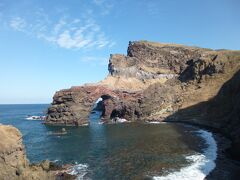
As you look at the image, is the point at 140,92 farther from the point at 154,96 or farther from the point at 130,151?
the point at 130,151

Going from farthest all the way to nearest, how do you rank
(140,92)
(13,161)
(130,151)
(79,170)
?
(140,92), (130,151), (79,170), (13,161)

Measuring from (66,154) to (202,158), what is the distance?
24871mm

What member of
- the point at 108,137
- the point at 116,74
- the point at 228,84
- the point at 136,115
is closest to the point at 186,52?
the point at 116,74

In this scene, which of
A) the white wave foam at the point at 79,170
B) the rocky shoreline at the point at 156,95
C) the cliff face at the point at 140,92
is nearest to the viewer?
the white wave foam at the point at 79,170

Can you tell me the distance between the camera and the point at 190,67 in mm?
136000

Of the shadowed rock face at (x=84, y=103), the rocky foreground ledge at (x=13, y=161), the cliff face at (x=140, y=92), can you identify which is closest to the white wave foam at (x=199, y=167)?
the rocky foreground ledge at (x=13, y=161)

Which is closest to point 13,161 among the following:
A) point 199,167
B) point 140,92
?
point 199,167

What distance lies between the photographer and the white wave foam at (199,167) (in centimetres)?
4406

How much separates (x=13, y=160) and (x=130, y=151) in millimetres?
27203

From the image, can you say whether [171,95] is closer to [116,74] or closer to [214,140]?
[116,74]

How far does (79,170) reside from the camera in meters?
48.9

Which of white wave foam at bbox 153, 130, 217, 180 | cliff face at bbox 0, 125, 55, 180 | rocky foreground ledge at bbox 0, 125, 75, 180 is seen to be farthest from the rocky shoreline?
cliff face at bbox 0, 125, 55, 180

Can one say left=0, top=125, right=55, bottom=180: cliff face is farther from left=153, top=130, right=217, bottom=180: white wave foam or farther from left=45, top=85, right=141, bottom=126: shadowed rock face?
left=45, top=85, right=141, bottom=126: shadowed rock face

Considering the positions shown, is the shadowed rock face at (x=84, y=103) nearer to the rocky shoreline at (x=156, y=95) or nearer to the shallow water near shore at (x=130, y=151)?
the rocky shoreline at (x=156, y=95)
